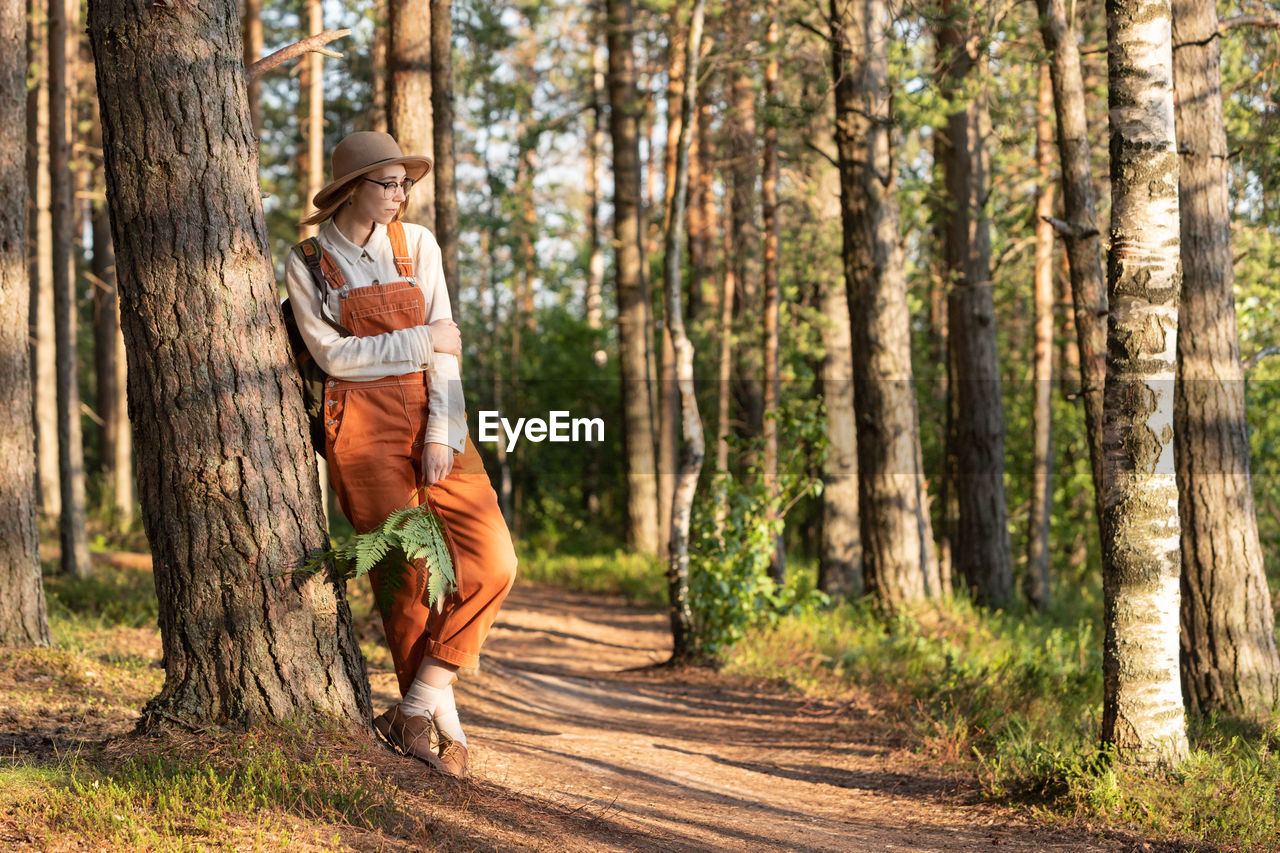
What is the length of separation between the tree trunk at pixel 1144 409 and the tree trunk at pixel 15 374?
587 cm

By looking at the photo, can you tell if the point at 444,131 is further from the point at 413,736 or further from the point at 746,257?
the point at 746,257

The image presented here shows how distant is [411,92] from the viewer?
7426 mm

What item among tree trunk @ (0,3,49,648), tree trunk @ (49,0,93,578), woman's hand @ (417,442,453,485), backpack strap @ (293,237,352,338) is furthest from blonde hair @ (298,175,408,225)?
tree trunk @ (49,0,93,578)

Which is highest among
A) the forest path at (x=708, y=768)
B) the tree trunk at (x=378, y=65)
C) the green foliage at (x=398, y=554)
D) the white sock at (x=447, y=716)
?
the tree trunk at (x=378, y=65)

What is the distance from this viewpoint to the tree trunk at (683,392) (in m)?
8.38

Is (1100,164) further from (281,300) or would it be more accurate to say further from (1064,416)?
(281,300)

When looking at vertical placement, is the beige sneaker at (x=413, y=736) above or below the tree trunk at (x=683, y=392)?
below

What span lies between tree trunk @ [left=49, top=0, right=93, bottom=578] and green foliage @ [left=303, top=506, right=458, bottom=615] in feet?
24.2

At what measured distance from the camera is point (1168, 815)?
15.0ft

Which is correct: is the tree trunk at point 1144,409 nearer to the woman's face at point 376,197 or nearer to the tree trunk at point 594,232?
the woman's face at point 376,197

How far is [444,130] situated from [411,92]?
66cm

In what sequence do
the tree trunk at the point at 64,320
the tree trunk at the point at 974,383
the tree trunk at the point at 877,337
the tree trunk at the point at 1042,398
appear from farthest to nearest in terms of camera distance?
the tree trunk at the point at 1042,398 → the tree trunk at the point at 974,383 → the tree trunk at the point at 64,320 → the tree trunk at the point at 877,337

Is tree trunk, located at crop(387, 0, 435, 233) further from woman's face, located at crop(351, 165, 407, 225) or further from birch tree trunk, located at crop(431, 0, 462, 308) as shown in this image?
woman's face, located at crop(351, 165, 407, 225)

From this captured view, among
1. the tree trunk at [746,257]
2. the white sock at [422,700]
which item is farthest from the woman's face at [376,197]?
the tree trunk at [746,257]
